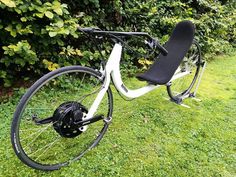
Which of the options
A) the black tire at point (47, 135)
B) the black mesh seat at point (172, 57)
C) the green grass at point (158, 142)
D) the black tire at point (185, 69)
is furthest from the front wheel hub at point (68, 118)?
the black tire at point (185, 69)

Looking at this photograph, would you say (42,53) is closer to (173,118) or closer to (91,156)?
(91,156)

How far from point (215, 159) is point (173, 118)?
27.7 inches

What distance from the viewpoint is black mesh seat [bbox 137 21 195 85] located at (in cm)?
269

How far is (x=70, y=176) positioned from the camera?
192 cm

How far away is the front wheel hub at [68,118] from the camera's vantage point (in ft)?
6.02

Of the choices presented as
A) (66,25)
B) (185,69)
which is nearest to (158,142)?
(185,69)

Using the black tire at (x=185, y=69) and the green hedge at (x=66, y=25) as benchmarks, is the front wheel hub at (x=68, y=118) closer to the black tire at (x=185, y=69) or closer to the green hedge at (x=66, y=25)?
the green hedge at (x=66, y=25)

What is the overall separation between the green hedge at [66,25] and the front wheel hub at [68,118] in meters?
0.99

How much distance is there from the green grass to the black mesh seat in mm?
446

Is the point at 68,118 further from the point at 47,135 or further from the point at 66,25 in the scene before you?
the point at 66,25

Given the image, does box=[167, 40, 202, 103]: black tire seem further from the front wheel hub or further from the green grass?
the front wheel hub

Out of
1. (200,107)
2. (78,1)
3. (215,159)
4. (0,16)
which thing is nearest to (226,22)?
(200,107)

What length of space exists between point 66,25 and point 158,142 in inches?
61.4

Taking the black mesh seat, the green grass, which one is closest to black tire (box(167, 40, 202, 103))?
the green grass
